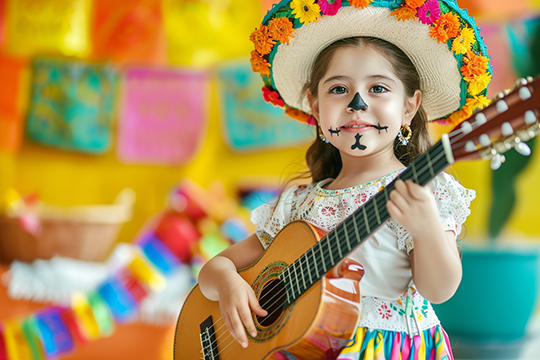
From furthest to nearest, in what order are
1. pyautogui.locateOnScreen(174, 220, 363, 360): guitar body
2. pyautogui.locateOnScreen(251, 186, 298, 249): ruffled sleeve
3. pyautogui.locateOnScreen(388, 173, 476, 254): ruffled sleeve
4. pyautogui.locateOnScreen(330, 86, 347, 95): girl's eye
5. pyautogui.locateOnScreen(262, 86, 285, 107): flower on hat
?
pyautogui.locateOnScreen(262, 86, 285, 107): flower on hat, pyautogui.locateOnScreen(251, 186, 298, 249): ruffled sleeve, pyautogui.locateOnScreen(330, 86, 347, 95): girl's eye, pyautogui.locateOnScreen(388, 173, 476, 254): ruffled sleeve, pyautogui.locateOnScreen(174, 220, 363, 360): guitar body

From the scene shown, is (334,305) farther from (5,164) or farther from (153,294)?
(5,164)

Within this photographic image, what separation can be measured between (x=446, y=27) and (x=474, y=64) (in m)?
0.10

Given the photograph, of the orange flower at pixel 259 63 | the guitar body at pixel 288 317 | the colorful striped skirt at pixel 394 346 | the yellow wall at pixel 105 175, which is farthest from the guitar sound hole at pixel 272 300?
the yellow wall at pixel 105 175

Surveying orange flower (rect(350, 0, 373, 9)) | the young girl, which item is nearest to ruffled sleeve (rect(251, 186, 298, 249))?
the young girl

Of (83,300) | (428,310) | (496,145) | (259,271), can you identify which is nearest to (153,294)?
(83,300)

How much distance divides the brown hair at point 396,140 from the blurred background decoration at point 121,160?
1.18 metres

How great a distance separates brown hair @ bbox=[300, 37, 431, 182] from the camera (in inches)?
38.8

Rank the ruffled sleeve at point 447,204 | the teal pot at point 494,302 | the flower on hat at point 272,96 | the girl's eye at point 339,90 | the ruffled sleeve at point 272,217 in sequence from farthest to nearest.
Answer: the teal pot at point 494,302 < the flower on hat at point 272,96 < the ruffled sleeve at point 272,217 < the girl's eye at point 339,90 < the ruffled sleeve at point 447,204

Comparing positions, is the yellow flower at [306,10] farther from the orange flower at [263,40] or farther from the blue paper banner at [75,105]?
the blue paper banner at [75,105]

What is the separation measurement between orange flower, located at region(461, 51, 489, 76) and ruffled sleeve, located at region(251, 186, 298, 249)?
450 mm

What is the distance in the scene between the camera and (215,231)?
2492mm

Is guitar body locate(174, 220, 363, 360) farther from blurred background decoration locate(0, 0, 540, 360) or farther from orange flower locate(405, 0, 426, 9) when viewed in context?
blurred background decoration locate(0, 0, 540, 360)

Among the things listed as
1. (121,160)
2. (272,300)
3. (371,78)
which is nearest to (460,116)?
(371,78)

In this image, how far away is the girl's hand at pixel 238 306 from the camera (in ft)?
2.93
